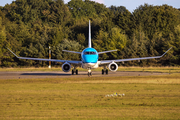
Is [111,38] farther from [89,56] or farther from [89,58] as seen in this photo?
[89,58]

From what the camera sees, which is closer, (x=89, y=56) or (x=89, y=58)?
(x=89, y=58)

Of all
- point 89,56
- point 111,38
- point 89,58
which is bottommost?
point 89,58

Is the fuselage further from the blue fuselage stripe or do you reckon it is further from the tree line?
the tree line

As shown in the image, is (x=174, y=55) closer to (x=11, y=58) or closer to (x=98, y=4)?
(x=11, y=58)

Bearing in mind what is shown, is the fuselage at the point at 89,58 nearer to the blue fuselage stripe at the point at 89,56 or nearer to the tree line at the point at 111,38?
A: the blue fuselage stripe at the point at 89,56

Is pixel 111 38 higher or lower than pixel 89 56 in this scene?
higher

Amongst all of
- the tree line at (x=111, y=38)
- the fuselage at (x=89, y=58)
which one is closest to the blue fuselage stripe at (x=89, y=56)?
the fuselage at (x=89, y=58)

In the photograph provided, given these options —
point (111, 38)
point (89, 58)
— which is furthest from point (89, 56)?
point (111, 38)

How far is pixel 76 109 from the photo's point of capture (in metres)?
13.0

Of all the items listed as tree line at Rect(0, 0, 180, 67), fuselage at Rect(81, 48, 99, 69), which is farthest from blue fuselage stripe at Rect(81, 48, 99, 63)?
tree line at Rect(0, 0, 180, 67)

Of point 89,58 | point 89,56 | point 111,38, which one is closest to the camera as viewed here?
point 89,58

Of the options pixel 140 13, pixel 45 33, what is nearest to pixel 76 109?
pixel 45 33

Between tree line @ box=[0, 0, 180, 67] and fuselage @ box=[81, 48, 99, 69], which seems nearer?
fuselage @ box=[81, 48, 99, 69]

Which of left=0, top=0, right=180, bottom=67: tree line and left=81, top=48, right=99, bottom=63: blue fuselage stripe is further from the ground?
left=0, top=0, right=180, bottom=67: tree line
